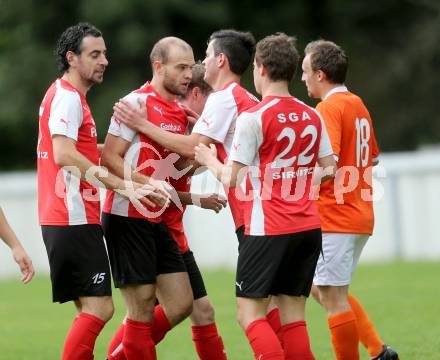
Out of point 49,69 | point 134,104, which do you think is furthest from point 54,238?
point 49,69

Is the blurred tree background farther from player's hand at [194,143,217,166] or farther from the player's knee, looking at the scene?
player's hand at [194,143,217,166]

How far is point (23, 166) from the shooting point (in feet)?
86.6

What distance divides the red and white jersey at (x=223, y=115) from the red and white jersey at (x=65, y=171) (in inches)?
26.9

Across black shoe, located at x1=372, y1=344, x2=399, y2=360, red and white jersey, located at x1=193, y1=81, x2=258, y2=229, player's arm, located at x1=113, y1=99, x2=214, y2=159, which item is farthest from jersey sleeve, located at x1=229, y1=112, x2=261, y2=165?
black shoe, located at x1=372, y1=344, x2=399, y2=360

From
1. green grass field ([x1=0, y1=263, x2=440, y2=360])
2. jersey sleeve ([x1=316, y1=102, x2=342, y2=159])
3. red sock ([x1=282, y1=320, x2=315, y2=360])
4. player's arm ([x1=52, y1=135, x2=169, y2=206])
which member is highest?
jersey sleeve ([x1=316, y1=102, x2=342, y2=159])

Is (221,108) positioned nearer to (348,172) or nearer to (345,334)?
(348,172)

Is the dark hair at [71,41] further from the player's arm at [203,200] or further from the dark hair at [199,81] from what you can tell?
the player's arm at [203,200]

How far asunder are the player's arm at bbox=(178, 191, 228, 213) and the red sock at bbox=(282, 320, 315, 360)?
3.72 ft

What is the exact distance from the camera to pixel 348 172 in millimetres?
6660

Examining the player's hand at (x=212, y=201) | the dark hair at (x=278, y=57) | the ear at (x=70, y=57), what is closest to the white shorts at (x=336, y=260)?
the player's hand at (x=212, y=201)

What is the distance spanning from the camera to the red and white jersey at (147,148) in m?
6.33

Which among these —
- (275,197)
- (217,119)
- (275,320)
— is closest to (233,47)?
(217,119)

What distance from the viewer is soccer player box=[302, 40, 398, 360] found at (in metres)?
6.55

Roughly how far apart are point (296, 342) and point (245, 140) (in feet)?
3.90
